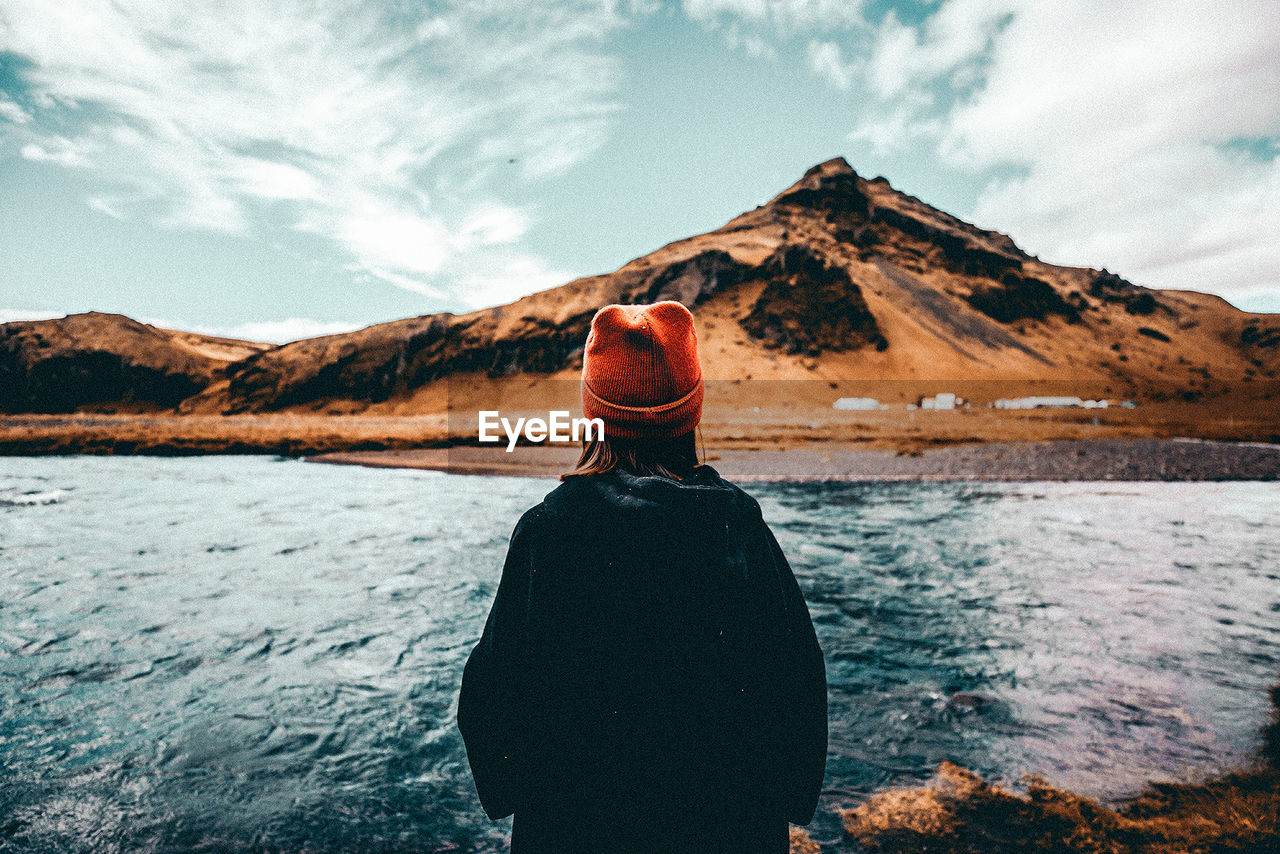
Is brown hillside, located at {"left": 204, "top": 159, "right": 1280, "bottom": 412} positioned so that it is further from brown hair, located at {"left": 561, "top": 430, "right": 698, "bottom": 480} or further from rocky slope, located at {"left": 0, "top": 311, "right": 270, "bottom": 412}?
brown hair, located at {"left": 561, "top": 430, "right": 698, "bottom": 480}

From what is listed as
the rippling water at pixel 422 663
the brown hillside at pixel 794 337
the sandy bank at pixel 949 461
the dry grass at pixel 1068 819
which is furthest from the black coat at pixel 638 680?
the brown hillside at pixel 794 337

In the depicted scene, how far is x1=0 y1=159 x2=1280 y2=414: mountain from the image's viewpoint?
410 feet

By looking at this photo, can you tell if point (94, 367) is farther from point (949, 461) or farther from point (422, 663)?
point (422, 663)

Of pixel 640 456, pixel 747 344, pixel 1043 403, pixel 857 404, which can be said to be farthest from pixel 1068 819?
pixel 747 344

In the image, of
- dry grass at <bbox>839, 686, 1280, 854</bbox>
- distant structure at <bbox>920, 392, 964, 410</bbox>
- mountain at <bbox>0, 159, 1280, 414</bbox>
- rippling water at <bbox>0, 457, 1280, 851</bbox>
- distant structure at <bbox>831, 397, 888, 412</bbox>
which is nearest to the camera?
dry grass at <bbox>839, 686, 1280, 854</bbox>

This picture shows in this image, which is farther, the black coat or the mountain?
the mountain

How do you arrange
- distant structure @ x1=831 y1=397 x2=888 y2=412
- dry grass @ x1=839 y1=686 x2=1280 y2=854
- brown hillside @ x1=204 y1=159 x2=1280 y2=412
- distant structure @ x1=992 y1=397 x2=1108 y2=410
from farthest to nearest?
brown hillside @ x1=204 y1=159 x2=1280 y2=412, distant structure @ x1=992 y1=397 x2=1108 y2=410, distant structure @ x1=831 y1=397 x2=888 y2=412, dry grass @ x1=839 y1=686 x2=1280 y2=854

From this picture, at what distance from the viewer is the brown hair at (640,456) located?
71.3 inches

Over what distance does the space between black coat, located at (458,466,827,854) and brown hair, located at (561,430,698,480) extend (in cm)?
5

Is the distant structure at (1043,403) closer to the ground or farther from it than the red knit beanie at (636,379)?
farther from it

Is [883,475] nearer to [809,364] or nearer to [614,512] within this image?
[614,512]

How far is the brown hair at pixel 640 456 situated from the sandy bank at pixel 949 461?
98.9 feet

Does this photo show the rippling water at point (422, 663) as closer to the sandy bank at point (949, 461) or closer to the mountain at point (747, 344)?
the sandy bank at point (949, 461)

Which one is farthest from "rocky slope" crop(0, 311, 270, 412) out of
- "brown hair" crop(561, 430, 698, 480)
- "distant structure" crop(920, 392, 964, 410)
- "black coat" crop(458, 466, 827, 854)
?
"brown hair" crop(561, 430, 698, 480)
